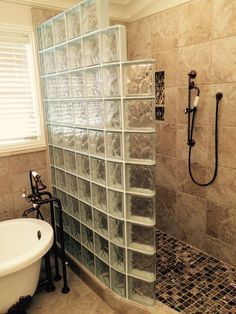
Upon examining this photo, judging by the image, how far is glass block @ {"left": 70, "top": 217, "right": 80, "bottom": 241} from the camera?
7.43 ft

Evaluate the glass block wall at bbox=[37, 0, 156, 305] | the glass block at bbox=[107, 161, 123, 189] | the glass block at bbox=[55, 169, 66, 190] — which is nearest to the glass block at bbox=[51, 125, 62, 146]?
the glass block wall at bbox=[37, 0, 156, 305]

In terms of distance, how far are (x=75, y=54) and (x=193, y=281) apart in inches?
79.1

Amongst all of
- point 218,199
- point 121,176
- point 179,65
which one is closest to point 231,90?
point 179,65

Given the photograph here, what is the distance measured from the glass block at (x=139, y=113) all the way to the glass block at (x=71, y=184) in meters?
0.82

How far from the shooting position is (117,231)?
183 cm

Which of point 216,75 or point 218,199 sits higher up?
point 216,75

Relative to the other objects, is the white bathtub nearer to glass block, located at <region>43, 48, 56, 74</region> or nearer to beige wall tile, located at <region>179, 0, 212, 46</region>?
glass block, located at <region>43, 48, 56, 74</region>

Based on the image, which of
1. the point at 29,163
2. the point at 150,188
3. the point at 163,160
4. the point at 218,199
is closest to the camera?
the point at 150,188

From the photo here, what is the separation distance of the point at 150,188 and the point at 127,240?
0.42 metres

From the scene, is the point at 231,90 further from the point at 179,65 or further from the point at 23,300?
the point at 23,300

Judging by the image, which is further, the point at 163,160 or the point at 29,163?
the point at 163,160

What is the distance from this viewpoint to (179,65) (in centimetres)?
239

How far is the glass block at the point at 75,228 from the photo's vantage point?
2264 mm

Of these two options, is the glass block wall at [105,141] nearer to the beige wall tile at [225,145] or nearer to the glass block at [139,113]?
the glass block at [139,113]
